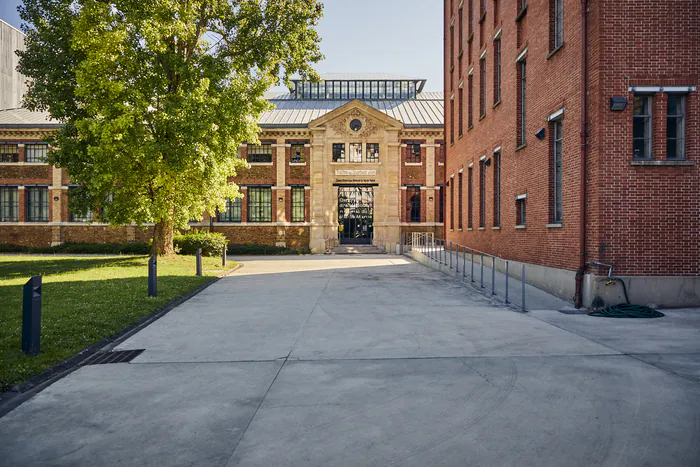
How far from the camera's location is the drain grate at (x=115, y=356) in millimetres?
6969

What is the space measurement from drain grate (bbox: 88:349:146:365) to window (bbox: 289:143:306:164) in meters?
30.4

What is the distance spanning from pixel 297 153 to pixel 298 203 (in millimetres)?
3400

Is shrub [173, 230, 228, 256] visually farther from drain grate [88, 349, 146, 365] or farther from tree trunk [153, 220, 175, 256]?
drain grate [88, 349, 146, 365]

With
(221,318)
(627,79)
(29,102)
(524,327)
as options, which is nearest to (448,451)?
(524,327)

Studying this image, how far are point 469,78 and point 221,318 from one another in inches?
673

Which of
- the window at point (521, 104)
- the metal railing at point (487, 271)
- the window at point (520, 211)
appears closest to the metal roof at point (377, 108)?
the metal railing at point (487, 271)

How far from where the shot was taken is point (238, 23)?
21359 millimetres

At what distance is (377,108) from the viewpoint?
42.2m

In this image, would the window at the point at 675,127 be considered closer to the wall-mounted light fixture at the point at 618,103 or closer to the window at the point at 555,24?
the wall-mounted light fixture at the point at 618,103

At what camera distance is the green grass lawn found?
6.89m

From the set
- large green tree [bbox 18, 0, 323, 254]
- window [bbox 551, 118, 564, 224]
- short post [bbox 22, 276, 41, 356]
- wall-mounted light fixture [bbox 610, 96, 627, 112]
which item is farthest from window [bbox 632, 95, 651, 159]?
large green tree [bbox 18, 0, 323, 254]

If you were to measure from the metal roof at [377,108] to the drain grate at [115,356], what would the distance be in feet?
99.2

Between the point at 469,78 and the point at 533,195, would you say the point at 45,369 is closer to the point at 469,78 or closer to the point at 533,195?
the point at 533,195

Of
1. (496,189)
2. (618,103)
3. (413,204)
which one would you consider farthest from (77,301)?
(413,204)
